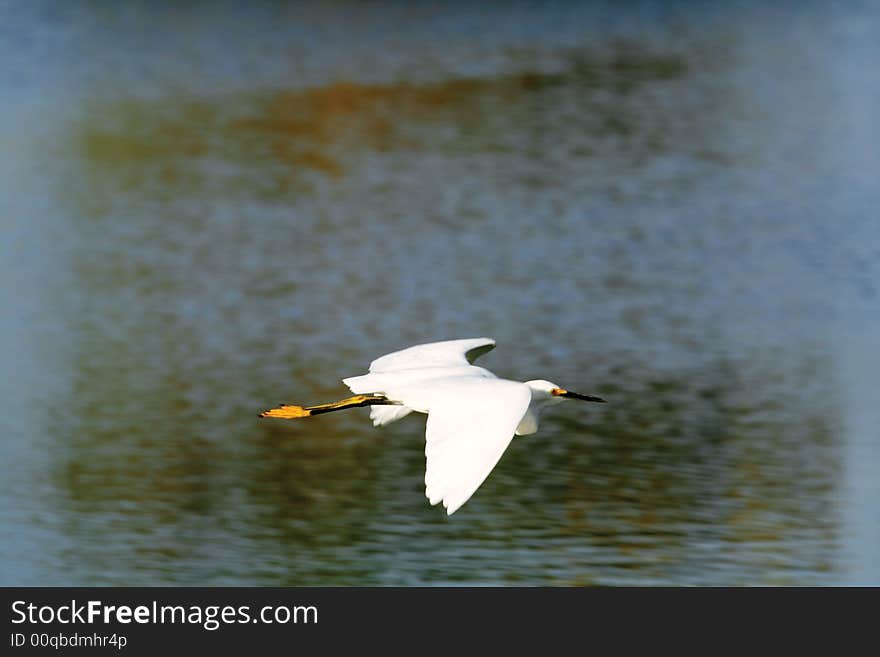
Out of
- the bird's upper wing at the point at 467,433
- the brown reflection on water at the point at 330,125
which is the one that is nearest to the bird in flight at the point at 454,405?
the bird's upper wing at the point at 467,433

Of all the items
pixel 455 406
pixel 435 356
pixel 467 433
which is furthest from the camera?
pixel 435 356

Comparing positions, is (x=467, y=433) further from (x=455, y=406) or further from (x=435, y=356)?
(x=435, y=356)

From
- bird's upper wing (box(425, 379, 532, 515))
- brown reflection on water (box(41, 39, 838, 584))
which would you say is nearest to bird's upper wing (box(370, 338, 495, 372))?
bird's upper wing (box(425, 379, 532, 515))

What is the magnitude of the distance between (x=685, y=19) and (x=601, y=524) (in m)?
17.2

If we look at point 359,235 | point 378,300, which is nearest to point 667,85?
point 359,235

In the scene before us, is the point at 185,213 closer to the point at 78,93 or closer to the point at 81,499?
the point at 78,93

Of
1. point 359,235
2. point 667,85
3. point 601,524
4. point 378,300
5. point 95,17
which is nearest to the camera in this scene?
point 601,524

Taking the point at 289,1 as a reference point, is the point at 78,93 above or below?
below

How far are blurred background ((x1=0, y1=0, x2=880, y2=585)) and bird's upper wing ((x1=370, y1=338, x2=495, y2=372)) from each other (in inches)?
51.7

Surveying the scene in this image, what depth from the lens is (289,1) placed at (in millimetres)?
24078

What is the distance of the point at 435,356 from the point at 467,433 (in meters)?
1.66

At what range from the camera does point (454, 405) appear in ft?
15.8

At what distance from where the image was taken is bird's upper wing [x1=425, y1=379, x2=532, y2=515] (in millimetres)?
4172

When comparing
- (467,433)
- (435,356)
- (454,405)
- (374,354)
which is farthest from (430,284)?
(467,433)
